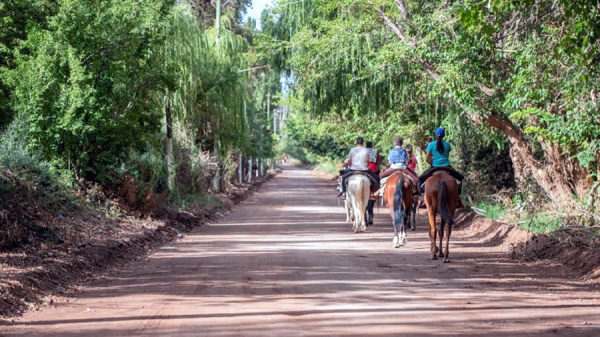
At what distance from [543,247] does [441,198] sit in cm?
229

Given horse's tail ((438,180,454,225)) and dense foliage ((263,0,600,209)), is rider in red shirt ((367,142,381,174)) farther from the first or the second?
horse's tail ((438,180,454,225))

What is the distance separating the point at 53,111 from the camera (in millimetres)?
18500

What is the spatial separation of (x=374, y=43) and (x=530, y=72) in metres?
9.74

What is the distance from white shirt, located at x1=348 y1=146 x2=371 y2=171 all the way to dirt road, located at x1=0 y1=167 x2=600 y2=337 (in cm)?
366

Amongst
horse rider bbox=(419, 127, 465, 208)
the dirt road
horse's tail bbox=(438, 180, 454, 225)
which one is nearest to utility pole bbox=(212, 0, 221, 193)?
the dirt road

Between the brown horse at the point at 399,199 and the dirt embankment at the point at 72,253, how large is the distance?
5492mm

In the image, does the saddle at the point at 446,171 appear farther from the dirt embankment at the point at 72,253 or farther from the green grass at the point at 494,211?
the green grass at the point at 494,211

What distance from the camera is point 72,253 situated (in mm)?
13664

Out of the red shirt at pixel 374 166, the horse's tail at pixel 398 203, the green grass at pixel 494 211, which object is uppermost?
the red shirt at pixel 374 166

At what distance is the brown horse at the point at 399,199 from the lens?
1686 cm

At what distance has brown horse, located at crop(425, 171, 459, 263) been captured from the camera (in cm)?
1482

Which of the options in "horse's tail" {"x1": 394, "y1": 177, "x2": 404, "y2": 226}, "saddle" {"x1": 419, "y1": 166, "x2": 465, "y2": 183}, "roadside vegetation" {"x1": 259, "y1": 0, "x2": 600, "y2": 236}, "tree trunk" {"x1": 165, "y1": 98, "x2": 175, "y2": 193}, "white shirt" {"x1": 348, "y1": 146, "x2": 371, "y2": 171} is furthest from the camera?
"tree trunk" {"x1": 165, "y1": 98, "x2": 175, "y2": 193}

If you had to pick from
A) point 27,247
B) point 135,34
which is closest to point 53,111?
point 135,34

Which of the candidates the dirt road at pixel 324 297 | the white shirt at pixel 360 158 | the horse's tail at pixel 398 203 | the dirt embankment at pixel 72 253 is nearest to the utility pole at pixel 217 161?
the dirt embankment at pixel 72 253
